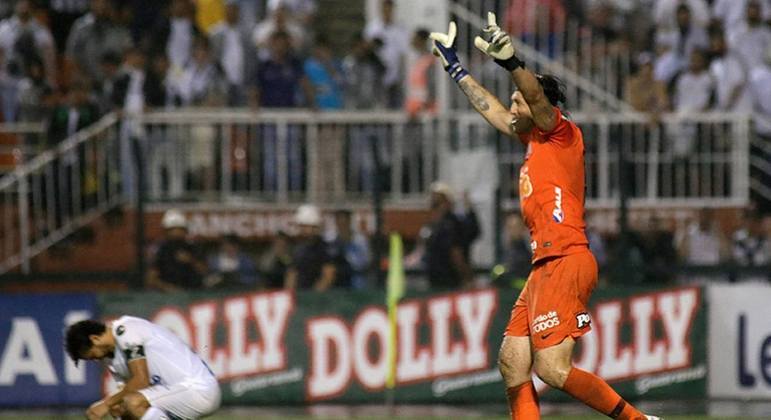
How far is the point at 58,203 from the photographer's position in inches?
724

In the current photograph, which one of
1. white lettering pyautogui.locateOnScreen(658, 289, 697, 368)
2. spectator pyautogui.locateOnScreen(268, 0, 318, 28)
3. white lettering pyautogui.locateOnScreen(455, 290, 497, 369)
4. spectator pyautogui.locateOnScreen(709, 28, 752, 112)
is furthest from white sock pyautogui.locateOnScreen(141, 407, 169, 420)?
spectator pyautogui.locateOnScreen(709, 28, 752, 112)

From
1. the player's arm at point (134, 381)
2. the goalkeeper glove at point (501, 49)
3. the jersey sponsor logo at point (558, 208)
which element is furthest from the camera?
the player's arm at point (134, 381)

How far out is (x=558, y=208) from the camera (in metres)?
10.6

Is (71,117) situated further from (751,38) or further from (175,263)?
(751,38)

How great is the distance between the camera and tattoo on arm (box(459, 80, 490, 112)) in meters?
Result: 11.0

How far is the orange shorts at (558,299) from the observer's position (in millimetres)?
10508

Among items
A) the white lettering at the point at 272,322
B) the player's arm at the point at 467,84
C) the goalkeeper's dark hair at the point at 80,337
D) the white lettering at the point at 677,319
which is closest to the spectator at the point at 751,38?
the white lettering at the point at 677,319

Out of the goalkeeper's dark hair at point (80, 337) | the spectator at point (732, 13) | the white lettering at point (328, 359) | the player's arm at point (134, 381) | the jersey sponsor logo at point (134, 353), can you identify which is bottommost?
the white lettering at point (328, 359)

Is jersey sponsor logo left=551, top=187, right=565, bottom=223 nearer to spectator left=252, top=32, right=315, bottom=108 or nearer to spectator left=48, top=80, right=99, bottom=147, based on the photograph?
spectator left=48, top=80, right=99, bottom=147

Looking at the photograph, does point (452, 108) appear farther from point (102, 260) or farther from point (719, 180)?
point (102, 260)

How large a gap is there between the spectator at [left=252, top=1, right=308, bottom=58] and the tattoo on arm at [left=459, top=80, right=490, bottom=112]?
909cm

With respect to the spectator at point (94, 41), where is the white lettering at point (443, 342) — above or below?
below

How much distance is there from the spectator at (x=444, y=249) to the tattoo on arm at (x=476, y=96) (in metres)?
6.37

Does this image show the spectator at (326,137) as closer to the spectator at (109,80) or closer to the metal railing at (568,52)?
the metal railing at (568,52)
